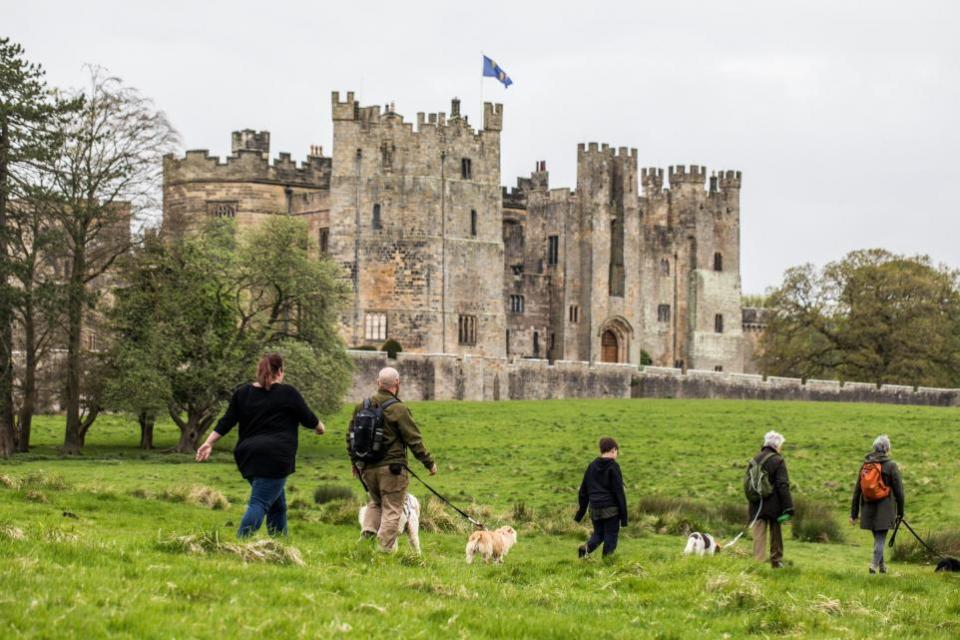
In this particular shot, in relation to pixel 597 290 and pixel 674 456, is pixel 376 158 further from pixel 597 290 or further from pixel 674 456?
pixel 674 456

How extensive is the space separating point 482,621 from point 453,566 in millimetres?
4213

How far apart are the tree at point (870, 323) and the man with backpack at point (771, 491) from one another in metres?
67.3

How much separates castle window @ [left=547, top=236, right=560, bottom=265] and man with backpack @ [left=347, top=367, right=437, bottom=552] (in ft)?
254

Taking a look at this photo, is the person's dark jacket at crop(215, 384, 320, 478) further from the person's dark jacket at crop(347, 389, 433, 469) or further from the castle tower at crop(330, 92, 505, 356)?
the castle tower at crop(330, 92, 505, 356)

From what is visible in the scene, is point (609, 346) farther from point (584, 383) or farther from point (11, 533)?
point (11, 533)

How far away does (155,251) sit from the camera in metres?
45.5

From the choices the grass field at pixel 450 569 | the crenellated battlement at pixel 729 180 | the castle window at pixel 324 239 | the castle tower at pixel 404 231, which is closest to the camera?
the grass field at pixel 450 569

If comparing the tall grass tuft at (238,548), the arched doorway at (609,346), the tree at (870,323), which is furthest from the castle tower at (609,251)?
the tall grass tuft at (238,548)

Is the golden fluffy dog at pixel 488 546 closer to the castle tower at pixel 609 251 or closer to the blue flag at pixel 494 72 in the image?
the blue flag at pixel 494 72

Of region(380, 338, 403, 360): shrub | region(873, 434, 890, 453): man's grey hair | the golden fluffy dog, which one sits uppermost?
region(380, 338, 403, 360): shrub

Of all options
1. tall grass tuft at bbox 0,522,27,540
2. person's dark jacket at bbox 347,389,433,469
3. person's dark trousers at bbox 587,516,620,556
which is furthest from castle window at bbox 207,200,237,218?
tall grass tuft at bbox 0,522,27,540

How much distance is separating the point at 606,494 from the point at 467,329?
194 ft

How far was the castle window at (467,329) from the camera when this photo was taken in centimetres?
7856

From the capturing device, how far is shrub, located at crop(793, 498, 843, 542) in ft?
91.6
